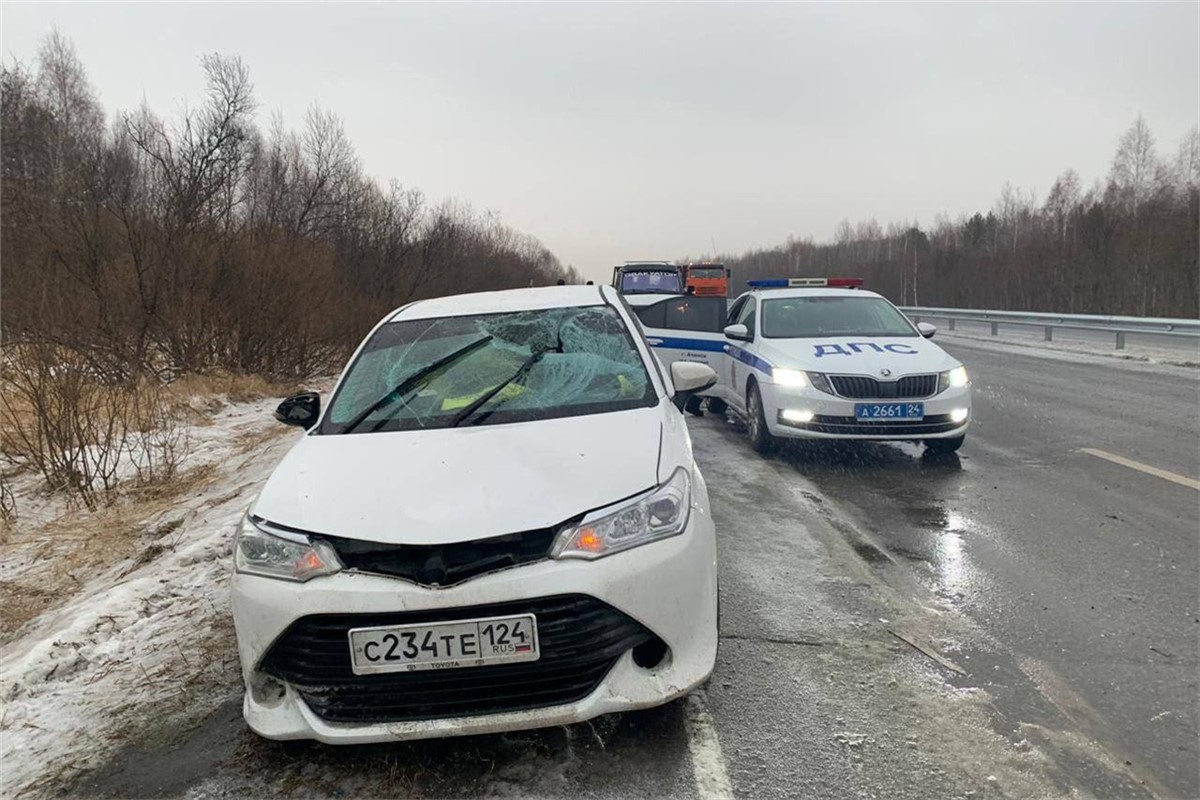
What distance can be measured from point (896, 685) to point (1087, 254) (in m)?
46.3

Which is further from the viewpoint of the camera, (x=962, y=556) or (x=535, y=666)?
(x=962, y=556)

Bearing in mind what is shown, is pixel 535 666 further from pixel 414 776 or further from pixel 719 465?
pixel 719 465

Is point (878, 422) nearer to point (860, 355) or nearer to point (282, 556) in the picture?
point (860, 355)

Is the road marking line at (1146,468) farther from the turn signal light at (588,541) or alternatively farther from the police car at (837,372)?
the turn signal light at (588,541)

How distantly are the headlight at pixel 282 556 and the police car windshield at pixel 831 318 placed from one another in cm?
614

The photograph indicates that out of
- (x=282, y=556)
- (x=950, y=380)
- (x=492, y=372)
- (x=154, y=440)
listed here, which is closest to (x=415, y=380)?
(x=492, y=372)

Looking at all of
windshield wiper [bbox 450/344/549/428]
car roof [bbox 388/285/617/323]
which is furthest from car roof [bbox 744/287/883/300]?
windshield wiper [bbox 450/344/549/428]

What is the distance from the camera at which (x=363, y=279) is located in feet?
67.2

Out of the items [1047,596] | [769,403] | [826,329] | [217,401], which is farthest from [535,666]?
[217,401]

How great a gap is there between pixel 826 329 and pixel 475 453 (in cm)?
581

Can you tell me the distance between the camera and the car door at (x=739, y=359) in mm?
8031

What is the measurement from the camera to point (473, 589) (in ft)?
7.43

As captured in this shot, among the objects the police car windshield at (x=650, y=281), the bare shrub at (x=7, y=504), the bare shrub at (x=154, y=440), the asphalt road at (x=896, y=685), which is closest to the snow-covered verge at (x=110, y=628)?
the bare shrub at (x=7, y=504)

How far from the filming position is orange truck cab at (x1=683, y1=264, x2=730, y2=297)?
3125 centimetres
